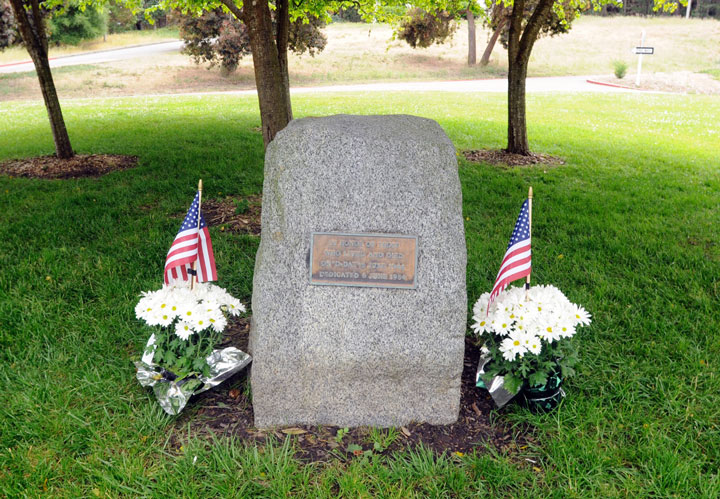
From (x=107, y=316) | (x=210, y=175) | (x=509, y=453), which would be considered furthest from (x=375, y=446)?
(x=210, y=175)

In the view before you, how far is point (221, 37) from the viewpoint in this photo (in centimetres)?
2491

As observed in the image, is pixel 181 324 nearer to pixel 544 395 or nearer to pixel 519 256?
pixel 519 256

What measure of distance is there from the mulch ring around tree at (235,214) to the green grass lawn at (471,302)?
264 mm

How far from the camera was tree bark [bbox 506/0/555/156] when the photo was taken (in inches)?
317

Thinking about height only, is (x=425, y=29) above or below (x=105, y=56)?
above

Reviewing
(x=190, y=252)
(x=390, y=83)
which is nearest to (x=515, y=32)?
(x=190, y=252)

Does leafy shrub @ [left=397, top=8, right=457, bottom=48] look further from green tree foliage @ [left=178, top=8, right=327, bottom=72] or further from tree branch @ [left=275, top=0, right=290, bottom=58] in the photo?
tree branch @ [left=275, top=0, right=290, bottom=58]

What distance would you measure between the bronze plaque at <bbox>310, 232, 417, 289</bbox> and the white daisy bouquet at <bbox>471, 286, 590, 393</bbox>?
2.10 feet

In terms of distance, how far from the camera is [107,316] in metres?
4.18

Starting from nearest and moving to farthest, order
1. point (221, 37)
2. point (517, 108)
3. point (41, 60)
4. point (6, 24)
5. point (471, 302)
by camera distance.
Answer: point (471, 302)
point (41, 60)
point (517, 108)
point (6, 24)
point (221, 37)

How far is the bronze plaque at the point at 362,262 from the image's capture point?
9.96 feet

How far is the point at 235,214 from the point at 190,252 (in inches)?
123

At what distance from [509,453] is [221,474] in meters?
1.56

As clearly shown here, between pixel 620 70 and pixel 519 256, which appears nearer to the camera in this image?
pixel 519 256
